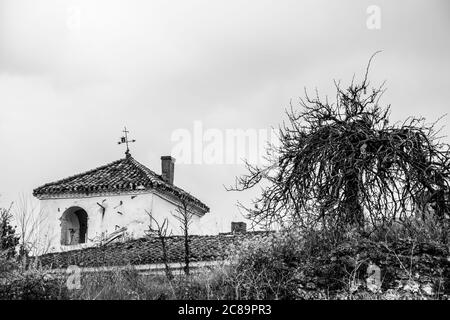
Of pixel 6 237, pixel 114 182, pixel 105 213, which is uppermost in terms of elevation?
pixel 114 182

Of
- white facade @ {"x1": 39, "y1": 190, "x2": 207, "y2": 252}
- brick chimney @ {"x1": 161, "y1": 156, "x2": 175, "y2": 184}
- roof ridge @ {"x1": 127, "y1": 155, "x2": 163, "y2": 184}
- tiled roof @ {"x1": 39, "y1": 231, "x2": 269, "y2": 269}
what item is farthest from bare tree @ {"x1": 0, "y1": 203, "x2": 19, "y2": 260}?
brick chimney @ {"x1": 161, "y1": 156, "x2": 175, "y2": 184}

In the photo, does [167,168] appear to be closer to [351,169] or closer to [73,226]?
[73,226]

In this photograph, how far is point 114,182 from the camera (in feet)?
97.1

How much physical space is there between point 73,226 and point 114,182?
11.4 ft

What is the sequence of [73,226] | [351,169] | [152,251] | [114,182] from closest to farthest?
[351,169]
[152,251]
[114,182]
[73,226]

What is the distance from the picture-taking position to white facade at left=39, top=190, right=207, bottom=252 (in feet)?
94.4

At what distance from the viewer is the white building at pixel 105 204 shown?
28844 mm

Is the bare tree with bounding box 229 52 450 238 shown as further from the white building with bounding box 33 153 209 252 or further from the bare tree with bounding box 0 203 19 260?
the white building with bounding box 33 153 209 252

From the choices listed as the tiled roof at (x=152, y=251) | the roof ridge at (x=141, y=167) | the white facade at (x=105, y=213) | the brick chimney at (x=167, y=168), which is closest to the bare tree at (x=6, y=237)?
the tiled roof at (x=152, y=251)

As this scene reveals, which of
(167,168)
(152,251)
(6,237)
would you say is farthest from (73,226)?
(6,237)

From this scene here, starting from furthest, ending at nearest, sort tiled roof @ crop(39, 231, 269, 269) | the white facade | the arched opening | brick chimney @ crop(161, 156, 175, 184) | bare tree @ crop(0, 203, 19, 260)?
brick chimney @ crop(161, 156, 175, 184)
the arched opening
the white facade
tiled roof @ crop(39, 231, 269, 269)
bare tree @ crop(0, 203, 19, 260)
